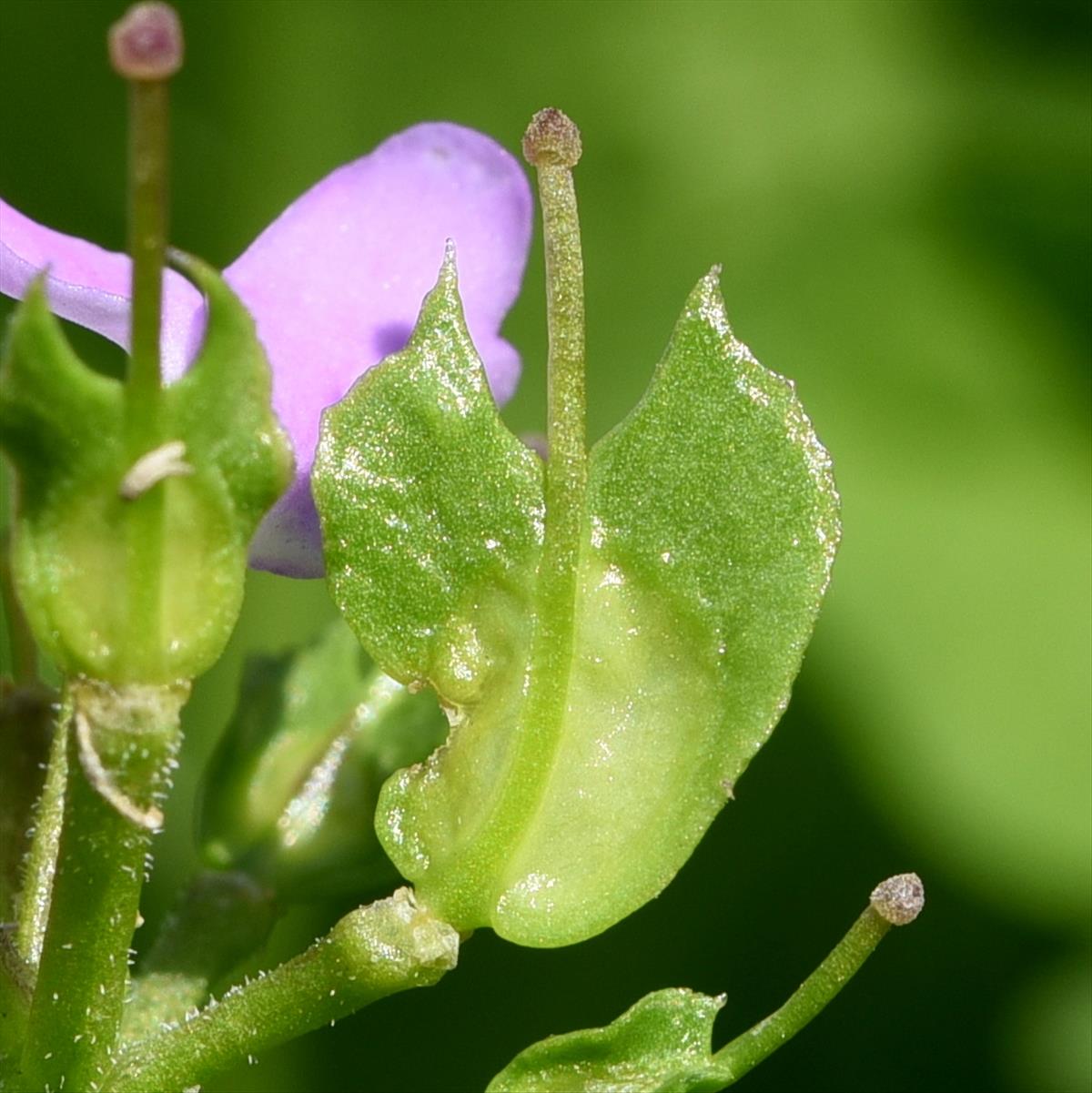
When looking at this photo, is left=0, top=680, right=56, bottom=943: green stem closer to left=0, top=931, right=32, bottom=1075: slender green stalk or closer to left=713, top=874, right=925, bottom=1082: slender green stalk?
left=0, top=931, right=32, bottom=1075: slender green stalk

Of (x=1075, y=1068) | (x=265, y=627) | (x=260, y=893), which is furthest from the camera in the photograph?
(x=265, y=627)

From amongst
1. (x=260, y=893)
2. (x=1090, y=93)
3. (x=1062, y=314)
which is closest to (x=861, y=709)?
(x=1062, y=314)

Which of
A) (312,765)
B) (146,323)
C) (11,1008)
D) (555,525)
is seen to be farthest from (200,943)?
(146,323)

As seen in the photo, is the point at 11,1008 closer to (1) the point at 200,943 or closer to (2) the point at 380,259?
(1) the point at 200,943

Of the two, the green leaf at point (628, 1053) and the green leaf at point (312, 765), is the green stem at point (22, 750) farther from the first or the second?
the green leaf at point (628, 1053)

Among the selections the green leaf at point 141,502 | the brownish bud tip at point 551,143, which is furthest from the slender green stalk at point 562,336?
the green leaf at point 141,502

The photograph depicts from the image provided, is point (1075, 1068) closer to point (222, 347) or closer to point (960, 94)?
point (960, 94)
